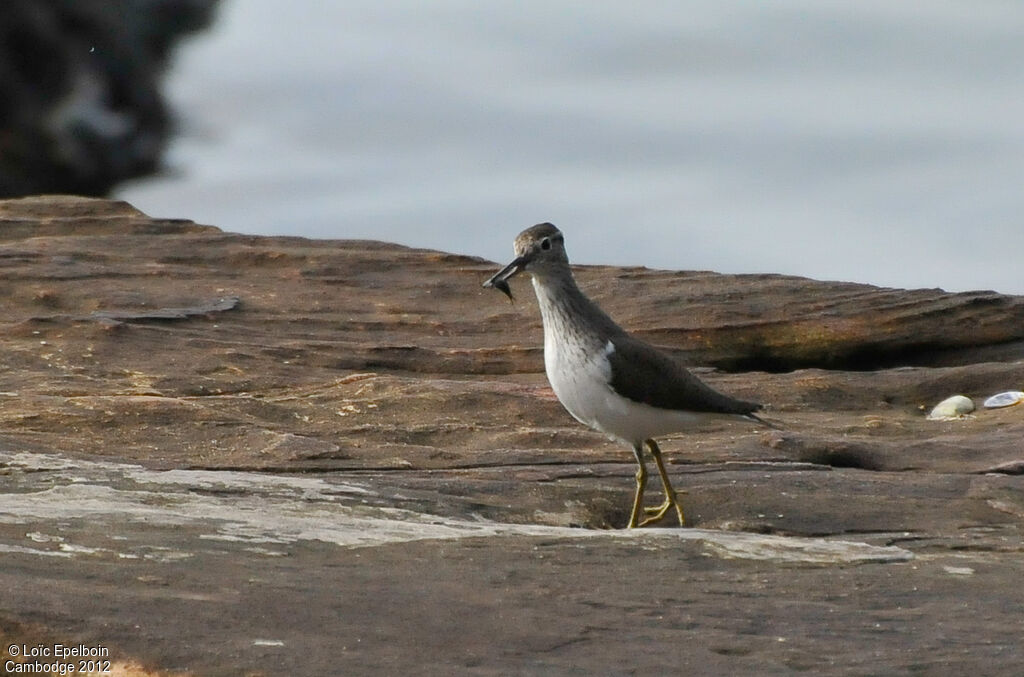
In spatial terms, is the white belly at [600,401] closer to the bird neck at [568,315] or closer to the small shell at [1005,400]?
the bird neck at [568,315]

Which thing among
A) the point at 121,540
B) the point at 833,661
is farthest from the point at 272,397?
the point at 833,661

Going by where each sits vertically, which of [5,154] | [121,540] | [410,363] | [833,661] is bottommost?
[833,661]

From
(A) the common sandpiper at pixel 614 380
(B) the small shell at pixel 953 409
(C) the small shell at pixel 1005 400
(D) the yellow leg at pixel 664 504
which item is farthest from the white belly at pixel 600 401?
(C) the small shell at pixel 1005 400

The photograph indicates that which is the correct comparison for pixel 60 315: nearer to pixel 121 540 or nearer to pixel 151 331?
pixel 151 331

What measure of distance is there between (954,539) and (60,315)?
18.1 feet

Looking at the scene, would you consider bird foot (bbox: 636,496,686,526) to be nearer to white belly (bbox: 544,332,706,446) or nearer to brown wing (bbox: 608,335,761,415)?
white belly (bbox: 544,332,706,446)

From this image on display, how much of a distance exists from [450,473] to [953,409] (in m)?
3.29

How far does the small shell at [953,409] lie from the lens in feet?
29.6

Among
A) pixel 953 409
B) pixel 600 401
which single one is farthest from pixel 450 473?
pixel 953 409

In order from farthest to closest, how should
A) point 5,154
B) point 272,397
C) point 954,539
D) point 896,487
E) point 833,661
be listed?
point 5,154
point 272,397
point 896,487
point 954,539
point 833,661

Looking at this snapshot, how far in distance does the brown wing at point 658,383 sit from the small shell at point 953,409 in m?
1.88

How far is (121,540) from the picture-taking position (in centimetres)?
537

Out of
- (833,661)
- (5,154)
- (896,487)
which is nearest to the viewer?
(833,661)

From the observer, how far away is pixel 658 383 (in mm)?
7418
